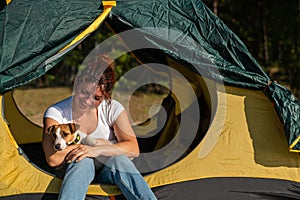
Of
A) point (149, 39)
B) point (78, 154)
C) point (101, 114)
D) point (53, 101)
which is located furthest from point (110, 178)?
point (53, 101)

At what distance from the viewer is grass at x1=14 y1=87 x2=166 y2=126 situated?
923cm

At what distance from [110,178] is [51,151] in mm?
473

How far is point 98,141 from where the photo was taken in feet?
13.0

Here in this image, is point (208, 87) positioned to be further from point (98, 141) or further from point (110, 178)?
→ point (110, 178)

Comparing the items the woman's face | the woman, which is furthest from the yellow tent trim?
the woman's face

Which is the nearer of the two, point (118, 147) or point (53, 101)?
point (118, 147)

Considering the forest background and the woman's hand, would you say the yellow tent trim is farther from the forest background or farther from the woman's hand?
the forest background

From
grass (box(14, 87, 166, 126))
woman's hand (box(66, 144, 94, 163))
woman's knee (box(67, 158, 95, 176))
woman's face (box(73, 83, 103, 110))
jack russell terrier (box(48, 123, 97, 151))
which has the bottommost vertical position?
grass (box(14, 87, 166, 126))

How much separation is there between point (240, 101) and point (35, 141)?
2.52m

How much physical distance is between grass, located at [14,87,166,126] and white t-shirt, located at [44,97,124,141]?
4.29m

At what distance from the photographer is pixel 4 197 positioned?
3.71 metres

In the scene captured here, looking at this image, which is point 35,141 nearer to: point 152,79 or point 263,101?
point 263,101

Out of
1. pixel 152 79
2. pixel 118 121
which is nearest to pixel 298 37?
pixel 152 79

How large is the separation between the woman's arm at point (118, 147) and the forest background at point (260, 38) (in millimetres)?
6827
